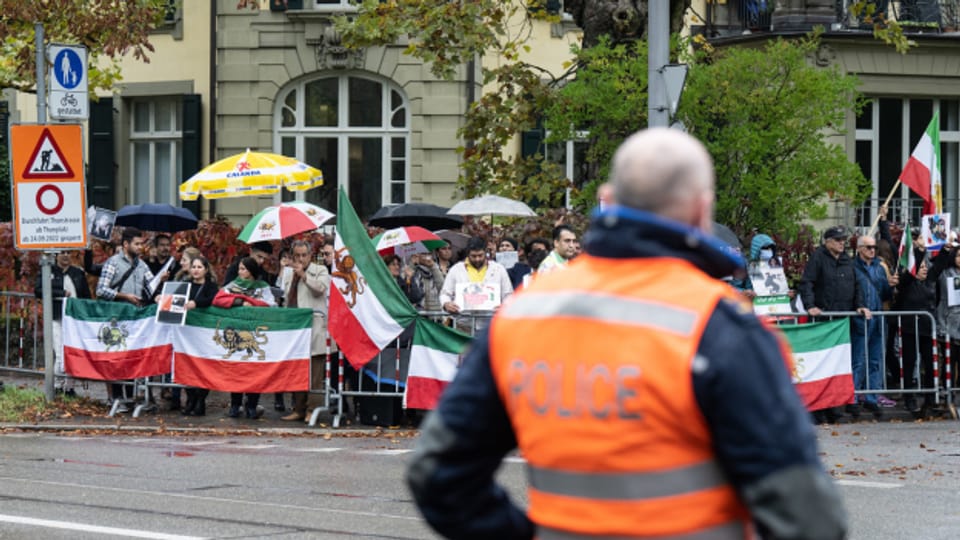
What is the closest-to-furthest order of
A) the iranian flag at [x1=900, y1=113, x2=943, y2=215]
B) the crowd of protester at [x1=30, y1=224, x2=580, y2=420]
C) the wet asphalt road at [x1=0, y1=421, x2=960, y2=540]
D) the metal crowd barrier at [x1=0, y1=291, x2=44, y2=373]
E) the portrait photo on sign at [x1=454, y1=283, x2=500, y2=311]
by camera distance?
the wet asphalt road at [x1=0, y1=421, x2=960, y2=540], the portrait photo on sign at [x1=454, y1=283, x2=500, y2=311], the crowd of protester at [x1=30, y1=224, x2=580, y2=420], the iranian flag at [x1=900, y1=113, x2=943, y2=215], the metal crowd barrier at [x1=0, y1=291, x2=44, y2=373]

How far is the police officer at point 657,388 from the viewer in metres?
3.11

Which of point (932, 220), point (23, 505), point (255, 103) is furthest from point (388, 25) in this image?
point (23, 505)

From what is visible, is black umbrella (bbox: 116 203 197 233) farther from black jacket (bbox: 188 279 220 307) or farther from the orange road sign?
black jacket (bbox: 188 279 220 307)

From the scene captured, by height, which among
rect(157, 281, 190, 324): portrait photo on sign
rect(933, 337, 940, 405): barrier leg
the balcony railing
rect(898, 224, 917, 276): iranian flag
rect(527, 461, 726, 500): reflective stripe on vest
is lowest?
rect(933, 337, 940, 405): barrier leg

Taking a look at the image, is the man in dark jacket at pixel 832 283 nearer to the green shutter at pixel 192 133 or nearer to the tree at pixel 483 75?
the tree at pixel 483 75

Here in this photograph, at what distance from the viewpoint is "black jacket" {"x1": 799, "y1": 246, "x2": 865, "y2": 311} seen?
55.7 feet

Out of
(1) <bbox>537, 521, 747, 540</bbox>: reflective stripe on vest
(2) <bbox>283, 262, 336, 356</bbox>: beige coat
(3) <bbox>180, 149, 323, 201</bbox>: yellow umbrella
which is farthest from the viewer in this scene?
(3) <bbox>180, 149, 323, 201</bbox>: yellow umbrella

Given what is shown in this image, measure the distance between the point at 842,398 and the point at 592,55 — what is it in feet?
15.5

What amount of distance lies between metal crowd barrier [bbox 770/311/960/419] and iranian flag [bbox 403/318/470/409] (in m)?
3.22

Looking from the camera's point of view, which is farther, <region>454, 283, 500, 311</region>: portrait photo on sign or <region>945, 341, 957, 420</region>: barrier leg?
<region>945, 341, 957, 420</region>: barrier leg

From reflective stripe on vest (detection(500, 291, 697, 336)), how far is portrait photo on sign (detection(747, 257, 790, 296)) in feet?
44.1

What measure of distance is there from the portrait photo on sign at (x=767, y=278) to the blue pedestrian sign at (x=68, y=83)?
22.2 ft

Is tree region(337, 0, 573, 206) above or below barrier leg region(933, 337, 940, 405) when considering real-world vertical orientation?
above

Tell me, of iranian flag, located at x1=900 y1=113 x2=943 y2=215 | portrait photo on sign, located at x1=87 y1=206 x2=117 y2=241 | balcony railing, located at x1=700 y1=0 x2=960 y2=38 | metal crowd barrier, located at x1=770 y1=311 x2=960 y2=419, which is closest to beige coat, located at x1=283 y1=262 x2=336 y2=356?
portrait photo on sign, located at x1=87 y1=206 x2=117 y2=241
